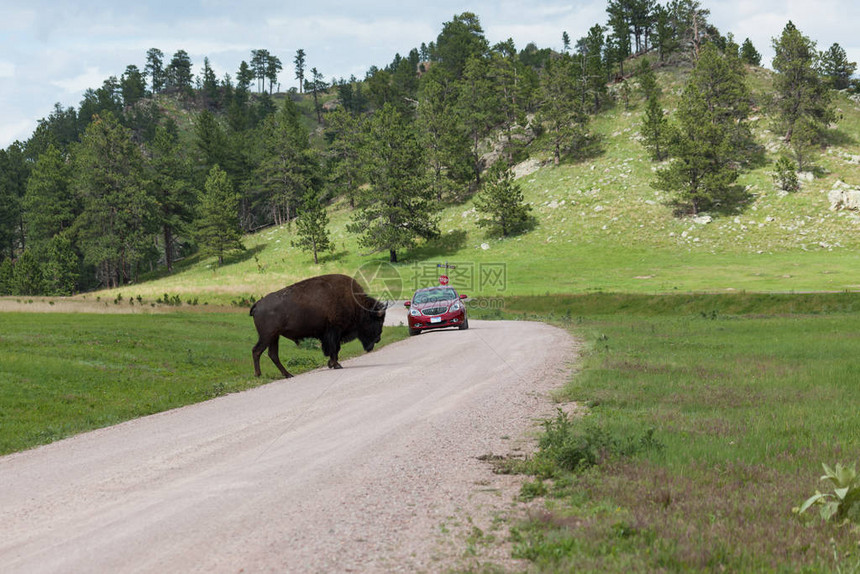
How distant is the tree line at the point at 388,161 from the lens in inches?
3076

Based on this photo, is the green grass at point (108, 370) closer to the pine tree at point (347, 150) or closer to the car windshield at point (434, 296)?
the car windshield at point (434, 296)

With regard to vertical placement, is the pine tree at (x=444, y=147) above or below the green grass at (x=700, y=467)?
above

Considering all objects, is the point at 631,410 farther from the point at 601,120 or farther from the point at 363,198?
the point at 601,120

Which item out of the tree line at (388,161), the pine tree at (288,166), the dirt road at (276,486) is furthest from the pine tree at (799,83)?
Answer: the dirt road at (276,486)

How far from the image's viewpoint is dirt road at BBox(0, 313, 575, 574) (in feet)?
15.1

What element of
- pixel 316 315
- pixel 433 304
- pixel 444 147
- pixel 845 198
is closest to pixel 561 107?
pixel 444 147

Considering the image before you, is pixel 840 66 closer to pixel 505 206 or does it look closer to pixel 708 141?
pixel 708 141

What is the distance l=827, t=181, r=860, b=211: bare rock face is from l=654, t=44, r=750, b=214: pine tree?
9539mm

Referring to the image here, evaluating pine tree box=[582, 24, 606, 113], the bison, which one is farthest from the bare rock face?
the bison

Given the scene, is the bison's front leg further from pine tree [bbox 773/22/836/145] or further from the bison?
pine tree [bbox 773/22/836/145]

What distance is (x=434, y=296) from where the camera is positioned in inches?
1158

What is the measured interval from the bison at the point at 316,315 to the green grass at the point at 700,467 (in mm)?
7108

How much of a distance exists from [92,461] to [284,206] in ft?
364

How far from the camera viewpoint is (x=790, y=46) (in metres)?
79.9
